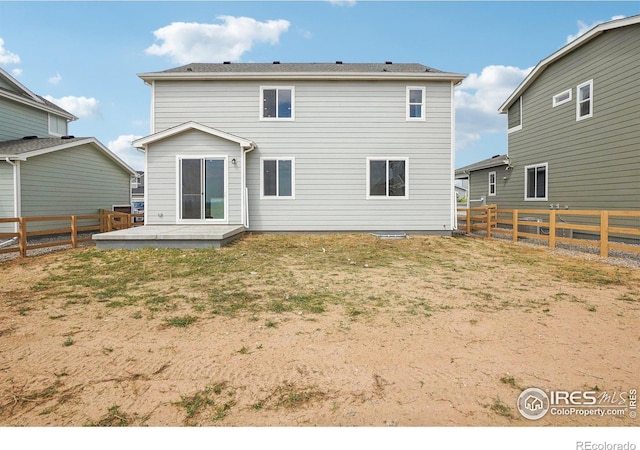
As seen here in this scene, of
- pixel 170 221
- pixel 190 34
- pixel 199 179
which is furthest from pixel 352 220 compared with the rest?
pixel 190 34

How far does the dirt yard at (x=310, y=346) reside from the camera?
7.62 feet

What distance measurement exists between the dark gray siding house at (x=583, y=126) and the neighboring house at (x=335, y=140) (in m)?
4.80

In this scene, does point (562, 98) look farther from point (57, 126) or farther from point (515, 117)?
point (57, 126)

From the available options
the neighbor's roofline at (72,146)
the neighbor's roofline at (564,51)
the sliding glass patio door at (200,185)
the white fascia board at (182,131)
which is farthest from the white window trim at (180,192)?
the neighbor's roofline at (564,51)

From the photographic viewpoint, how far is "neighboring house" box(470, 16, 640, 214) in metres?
10.7

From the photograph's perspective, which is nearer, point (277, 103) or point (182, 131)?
point (182, 131)

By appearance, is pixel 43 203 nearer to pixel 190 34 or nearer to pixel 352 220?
pixel 190 34

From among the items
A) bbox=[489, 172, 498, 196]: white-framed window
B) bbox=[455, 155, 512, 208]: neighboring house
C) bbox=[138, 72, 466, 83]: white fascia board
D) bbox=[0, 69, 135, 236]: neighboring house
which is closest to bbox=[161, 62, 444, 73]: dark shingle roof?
bbox=[138, 72, 466, 83]: white fascia board

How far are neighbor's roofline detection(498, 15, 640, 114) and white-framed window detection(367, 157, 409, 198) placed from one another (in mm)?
7577

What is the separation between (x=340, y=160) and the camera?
40.3ft

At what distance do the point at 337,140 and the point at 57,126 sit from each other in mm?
15701

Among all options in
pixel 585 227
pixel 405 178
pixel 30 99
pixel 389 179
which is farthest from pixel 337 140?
pixel 30 99

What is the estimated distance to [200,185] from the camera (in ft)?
37.5

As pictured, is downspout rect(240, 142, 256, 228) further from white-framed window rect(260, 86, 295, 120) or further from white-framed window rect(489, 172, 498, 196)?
white-framed window rect(489, 172, 498, 196)
